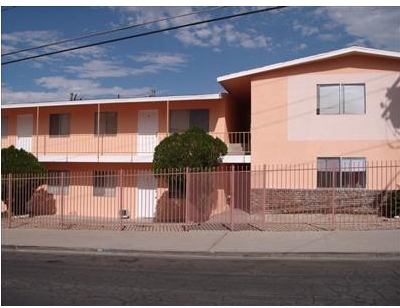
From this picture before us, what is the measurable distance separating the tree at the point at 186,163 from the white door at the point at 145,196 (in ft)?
12.6

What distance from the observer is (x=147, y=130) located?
23.1 metres

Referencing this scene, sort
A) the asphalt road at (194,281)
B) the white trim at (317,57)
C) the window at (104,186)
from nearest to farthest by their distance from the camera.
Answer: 1. the asphalt road at (194,281)
2. the white trim at (317,57)
3. the window at (104,186)

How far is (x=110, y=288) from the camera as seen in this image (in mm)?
7801

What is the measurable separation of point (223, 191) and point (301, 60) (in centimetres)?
597

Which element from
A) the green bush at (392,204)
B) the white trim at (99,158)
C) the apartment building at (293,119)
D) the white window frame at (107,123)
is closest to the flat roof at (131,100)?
the apartment building at (293,119)

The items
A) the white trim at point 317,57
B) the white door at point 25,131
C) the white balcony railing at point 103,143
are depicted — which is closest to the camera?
the white trim at point 317,57

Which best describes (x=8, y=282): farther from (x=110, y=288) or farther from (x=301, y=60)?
(x=301, y=60)

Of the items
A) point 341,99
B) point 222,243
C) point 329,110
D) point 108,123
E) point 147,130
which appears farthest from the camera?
point 108,123

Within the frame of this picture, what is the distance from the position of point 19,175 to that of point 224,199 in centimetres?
792

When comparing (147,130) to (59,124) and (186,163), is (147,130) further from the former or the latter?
(186,163)

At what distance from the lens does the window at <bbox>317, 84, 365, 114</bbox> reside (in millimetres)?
18781

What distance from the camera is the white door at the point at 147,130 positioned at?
2291cm

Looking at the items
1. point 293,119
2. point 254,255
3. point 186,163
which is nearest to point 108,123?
point 186,163

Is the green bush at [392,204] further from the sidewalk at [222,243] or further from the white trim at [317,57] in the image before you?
the white trim at [317,57]
